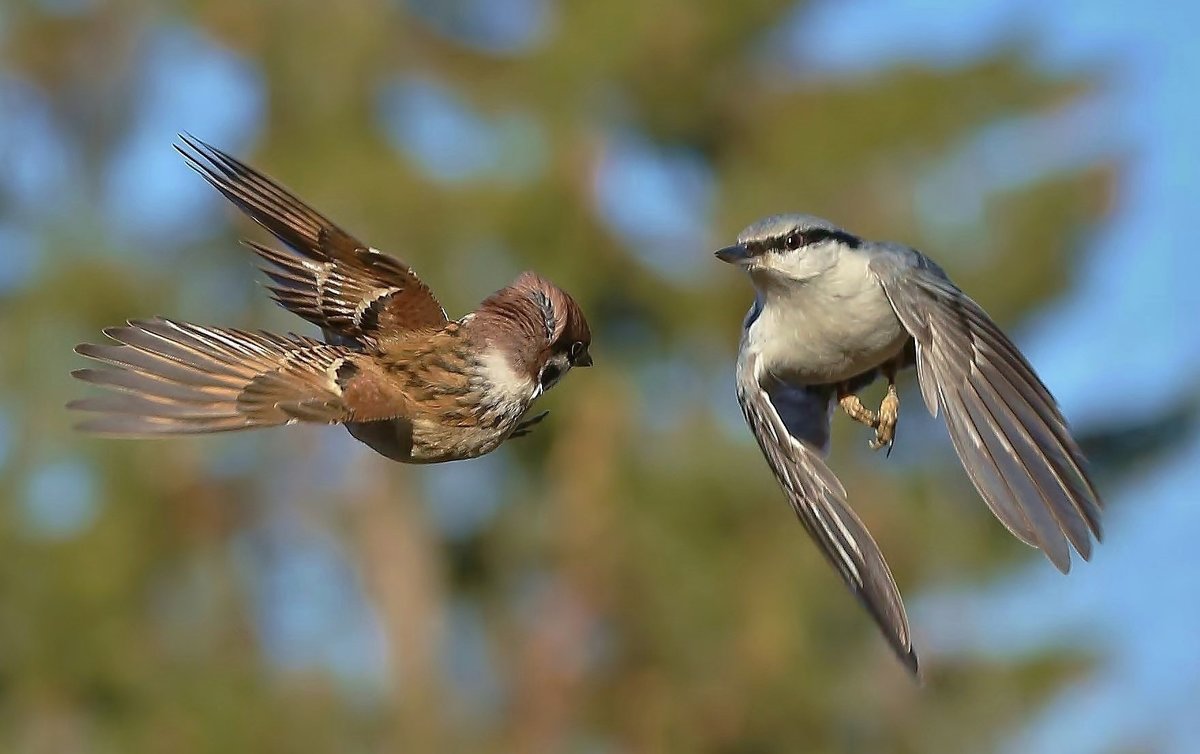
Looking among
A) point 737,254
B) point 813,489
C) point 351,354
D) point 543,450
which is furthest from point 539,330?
point 543,450

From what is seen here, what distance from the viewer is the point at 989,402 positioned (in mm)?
3359

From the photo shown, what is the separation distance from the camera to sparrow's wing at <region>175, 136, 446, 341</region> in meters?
2.63

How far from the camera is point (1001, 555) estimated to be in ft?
46.8

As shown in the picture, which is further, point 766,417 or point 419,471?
point 419,471

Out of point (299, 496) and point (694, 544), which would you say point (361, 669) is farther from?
point (694, 544)

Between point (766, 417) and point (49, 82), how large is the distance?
537 inches

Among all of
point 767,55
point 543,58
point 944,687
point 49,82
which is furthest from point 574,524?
point 49,82

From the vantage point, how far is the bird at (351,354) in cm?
234

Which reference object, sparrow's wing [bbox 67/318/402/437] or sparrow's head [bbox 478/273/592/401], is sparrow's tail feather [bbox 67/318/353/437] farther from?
sparrow's head [bbox 478/273/592/401]

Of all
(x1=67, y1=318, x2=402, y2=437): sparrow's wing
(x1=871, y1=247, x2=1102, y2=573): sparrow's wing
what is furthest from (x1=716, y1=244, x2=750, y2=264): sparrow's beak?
(x1=67, y1=318, x2=402, y2=437): sparrow's wing

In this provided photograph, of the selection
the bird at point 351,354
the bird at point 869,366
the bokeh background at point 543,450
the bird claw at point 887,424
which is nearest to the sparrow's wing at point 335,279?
the bird at point 351,354

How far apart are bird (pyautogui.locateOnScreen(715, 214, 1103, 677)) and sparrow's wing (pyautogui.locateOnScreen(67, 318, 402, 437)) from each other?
1.03 m

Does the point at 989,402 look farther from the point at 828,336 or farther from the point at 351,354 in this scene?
the point at 351,354

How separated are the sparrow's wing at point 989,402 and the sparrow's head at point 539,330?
84 centimetres
